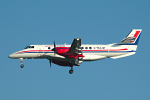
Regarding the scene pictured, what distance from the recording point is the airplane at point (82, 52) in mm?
52906

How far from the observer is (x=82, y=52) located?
178ft

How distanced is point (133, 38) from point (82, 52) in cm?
979

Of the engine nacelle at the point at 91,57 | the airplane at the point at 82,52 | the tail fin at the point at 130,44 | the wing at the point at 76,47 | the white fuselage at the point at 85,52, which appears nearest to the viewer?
the wing at the point at 76,47

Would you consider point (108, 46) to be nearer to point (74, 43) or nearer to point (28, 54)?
point (74, 43)

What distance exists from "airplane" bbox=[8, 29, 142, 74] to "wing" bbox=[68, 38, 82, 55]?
0.55 metres

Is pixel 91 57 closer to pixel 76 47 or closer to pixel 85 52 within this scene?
pixel 85 52

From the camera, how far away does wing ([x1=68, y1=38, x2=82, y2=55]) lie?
157 feet

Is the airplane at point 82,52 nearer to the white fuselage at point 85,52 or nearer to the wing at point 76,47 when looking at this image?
the white fuselage at point 85,52

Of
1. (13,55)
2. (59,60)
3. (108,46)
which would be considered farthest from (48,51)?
(108,46)

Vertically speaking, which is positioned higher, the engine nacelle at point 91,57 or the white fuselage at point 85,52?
the white fuselage at point 85,52

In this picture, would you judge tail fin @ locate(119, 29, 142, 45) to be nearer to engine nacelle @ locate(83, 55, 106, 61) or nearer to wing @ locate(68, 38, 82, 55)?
engine nacelle @ locate(83, 55, 106, 61)

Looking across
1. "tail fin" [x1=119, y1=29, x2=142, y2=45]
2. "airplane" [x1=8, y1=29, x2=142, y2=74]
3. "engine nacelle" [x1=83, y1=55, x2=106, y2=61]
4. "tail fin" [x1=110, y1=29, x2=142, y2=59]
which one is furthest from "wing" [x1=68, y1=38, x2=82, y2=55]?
"tail fin" [x1=119, y1=29, x2=142, y2=45]

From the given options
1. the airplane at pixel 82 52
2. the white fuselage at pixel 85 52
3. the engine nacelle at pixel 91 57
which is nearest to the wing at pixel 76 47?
the airplane at pixel 82 52

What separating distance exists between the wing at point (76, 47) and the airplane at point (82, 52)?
0.55 metres
